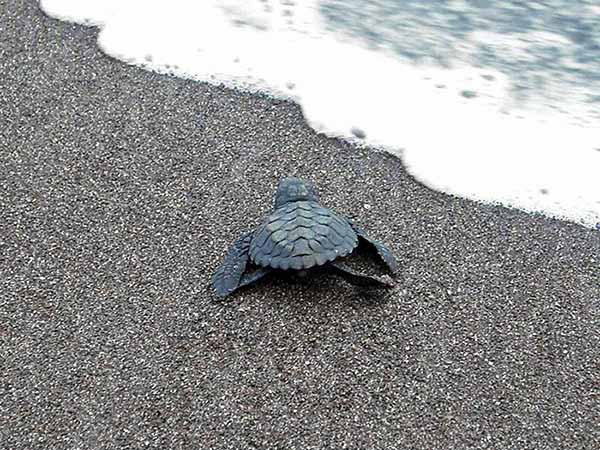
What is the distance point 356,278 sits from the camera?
8.00 feet

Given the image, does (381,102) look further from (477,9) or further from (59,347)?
(59,347)

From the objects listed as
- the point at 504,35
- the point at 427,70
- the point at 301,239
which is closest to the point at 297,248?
the point at 301,239

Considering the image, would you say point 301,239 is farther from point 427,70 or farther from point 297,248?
point 427,70

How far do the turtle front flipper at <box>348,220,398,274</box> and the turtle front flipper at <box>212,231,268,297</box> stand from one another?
15.0 inches

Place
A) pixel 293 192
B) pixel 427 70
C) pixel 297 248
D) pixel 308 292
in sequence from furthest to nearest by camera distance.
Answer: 1. pixel 427 70
2. pixel 293 192
3. pixel 308 292
4. pixel 297 248

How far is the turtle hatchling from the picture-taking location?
2363 millimetres

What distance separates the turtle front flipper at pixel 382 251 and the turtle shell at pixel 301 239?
0.23ft

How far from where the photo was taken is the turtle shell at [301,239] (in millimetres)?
2354

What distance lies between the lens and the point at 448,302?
245 centimetres

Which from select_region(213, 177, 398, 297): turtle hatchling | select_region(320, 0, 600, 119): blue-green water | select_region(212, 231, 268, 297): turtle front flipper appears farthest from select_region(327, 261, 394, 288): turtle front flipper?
select_region(320, 0, 600, 119): blue-green water

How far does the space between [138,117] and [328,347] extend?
1.51 m

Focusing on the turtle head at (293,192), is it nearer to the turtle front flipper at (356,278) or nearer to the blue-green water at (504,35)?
the turtle front flipper at (356,278)

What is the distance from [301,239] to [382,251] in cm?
34

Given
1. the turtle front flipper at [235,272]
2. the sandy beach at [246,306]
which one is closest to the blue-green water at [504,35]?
the sandy beach at [246,306]
